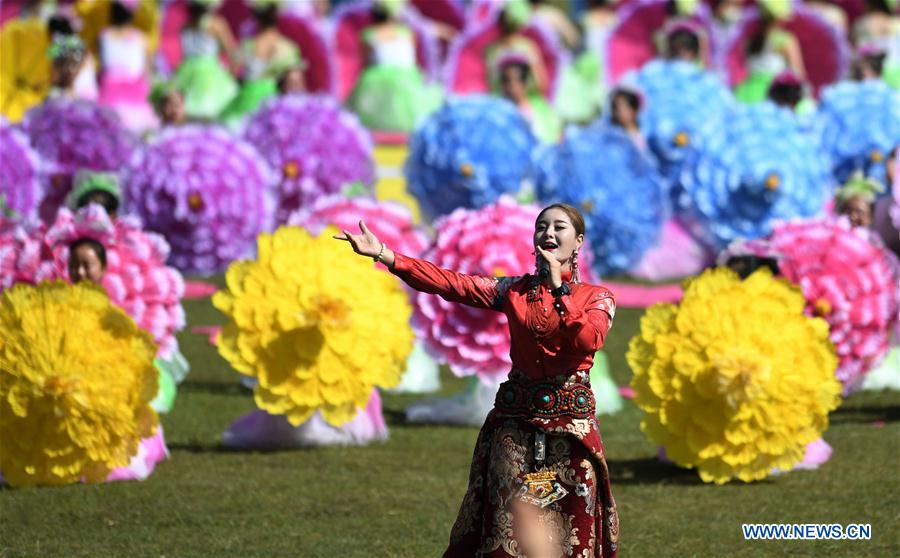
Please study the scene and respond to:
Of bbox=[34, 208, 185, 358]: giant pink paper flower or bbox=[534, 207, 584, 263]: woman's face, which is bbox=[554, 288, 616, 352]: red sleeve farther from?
bbox=[34, 208, 185, 358]: giant pink paper flower

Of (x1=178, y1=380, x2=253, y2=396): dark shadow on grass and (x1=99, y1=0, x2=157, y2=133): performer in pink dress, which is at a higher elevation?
(x1=99, y1=0, x2=157, y2=133): performer in pink dress

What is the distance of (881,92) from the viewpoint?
13797 mm

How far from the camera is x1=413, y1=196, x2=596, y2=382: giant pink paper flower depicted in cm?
831

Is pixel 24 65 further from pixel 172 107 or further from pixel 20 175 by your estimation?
pixel 20 175

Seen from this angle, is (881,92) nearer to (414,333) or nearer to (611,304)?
(414,333)

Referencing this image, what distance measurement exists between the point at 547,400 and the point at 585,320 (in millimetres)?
286

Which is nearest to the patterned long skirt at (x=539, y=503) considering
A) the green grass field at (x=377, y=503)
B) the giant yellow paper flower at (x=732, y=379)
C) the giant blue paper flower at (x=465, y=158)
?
the green grass field at (x=377, y=503)

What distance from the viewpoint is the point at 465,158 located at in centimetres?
1205

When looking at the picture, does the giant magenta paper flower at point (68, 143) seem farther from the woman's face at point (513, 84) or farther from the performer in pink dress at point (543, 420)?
the performer in pink dress at point (543, 420)

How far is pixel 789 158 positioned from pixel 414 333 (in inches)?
187

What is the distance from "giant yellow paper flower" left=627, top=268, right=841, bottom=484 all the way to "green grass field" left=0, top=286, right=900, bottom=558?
7.0 inches

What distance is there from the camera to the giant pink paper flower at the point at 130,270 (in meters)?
7.95

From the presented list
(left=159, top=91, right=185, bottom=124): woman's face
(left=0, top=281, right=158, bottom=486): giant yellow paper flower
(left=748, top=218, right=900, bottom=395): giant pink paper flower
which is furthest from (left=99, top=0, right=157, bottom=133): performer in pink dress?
(left=0, top=281, right=158, bottom=486): giant yellow paper flower

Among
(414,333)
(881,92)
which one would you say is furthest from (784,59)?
(414,333)
